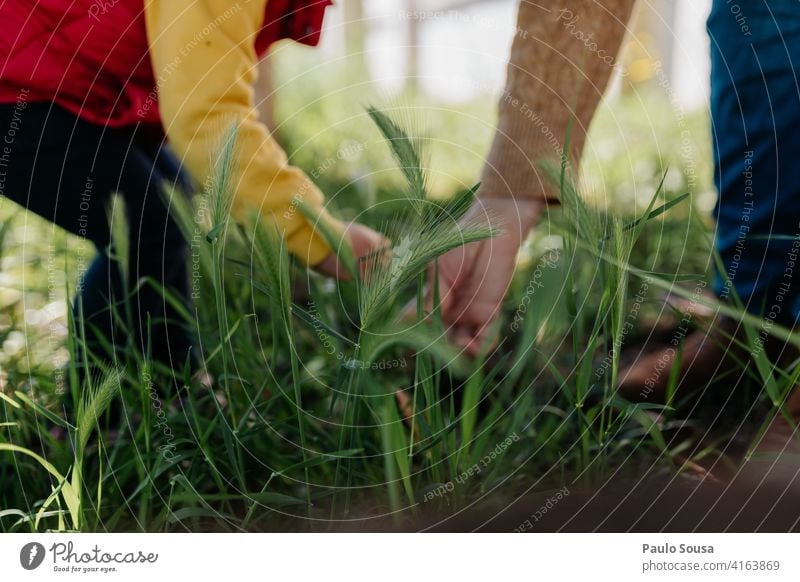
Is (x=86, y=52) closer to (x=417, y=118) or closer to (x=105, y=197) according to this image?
(x=105, y=197)

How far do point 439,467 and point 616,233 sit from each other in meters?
0.19

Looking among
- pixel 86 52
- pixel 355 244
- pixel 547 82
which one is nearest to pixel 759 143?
pixel 547 82

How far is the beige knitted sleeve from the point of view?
0.58 metres

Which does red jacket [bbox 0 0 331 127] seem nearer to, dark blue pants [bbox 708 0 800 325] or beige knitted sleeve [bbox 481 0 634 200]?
beige knitted sleeve [bbox 481 0 634 200]

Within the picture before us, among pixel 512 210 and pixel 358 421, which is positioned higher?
pixel 512 210

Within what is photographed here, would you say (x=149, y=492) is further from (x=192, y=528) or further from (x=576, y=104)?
(x=576, y=104)

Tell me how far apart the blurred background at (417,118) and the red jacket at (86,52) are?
Result: 0.09 m

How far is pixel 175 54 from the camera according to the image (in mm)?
544
